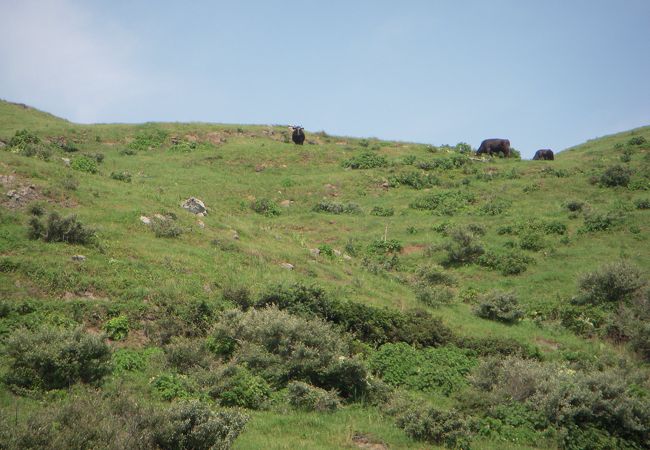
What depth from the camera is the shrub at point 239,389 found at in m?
11.0

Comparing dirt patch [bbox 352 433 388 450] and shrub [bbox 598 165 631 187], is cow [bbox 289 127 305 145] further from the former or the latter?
dirt patch [bbox 352 433 388 450]

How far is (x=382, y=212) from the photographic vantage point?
34.2 m

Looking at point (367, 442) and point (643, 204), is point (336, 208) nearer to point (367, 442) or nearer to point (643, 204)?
point (643, 204)

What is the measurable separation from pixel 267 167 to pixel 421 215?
13.1 metres

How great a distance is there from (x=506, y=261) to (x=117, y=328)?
57.8ft

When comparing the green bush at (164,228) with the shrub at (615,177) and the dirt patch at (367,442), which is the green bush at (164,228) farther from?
the shrub at (615,177)

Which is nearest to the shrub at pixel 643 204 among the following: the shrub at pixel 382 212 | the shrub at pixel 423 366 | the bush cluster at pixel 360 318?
the shrub at pixel 382 212

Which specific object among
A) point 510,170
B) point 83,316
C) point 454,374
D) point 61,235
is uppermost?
point 510,170

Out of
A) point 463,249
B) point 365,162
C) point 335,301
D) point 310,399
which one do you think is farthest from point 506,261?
point 365,162

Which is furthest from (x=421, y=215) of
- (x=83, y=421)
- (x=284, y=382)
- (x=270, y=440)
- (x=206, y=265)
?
(x=83, y=421)

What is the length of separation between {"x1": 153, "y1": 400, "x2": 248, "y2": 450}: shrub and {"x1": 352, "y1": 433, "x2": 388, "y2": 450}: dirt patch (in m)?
2.27

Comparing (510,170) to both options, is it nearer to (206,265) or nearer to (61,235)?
(206,265)

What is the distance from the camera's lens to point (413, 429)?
9.98 meters

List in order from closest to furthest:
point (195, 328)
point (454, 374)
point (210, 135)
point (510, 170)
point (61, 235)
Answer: point (454, 374) → point (195, 328) → point (61, 235) → point (510, 170) → point (210, 135)
